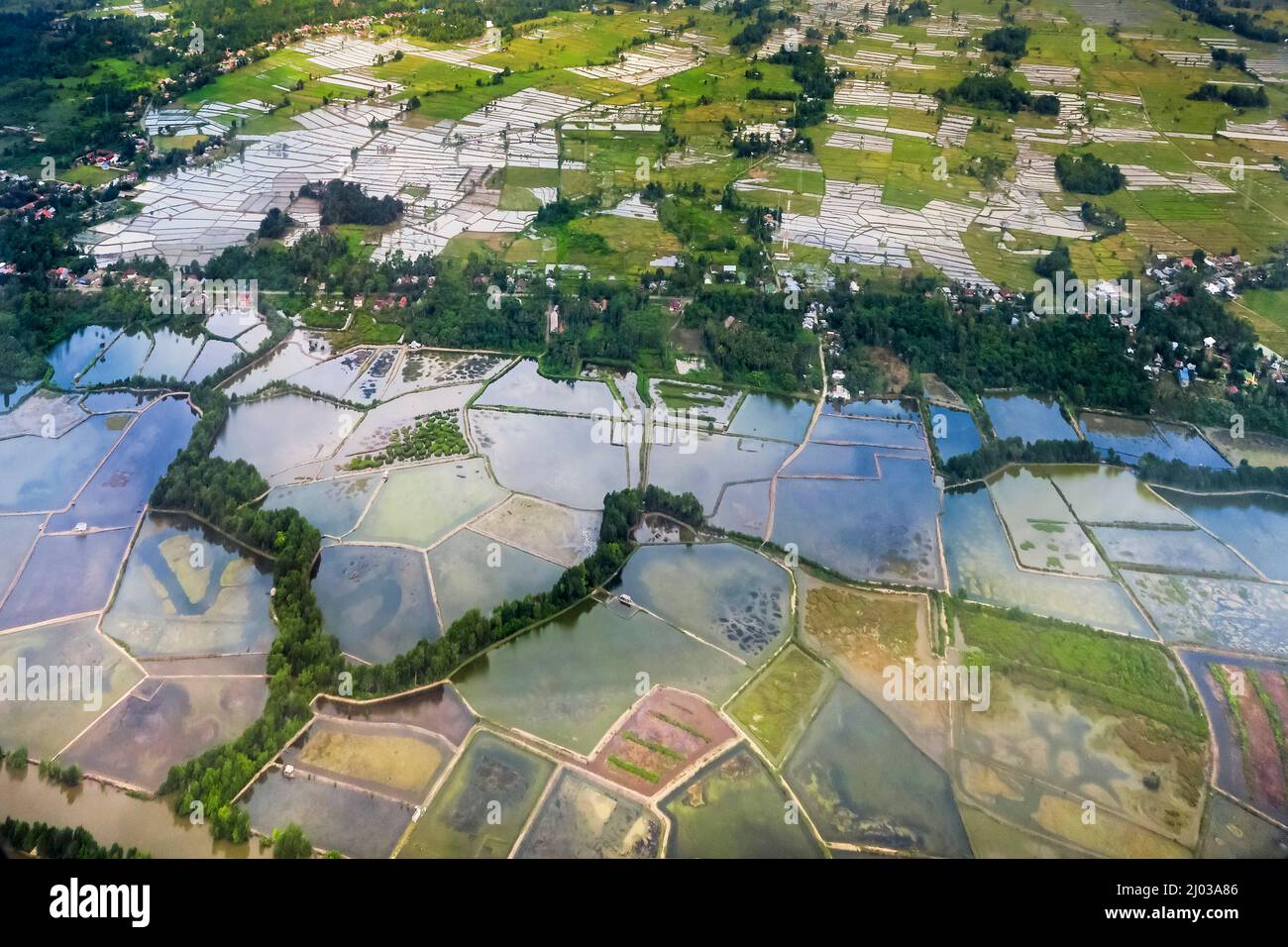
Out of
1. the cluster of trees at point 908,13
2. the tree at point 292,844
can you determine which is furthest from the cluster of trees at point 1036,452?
the cluster of trees at point 908,13

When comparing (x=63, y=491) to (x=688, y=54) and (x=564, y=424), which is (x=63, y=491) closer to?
(x=564, y=424)

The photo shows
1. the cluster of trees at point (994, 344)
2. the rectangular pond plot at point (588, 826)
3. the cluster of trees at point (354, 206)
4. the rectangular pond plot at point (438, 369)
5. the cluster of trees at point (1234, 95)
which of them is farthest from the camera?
the cluster of trees at point (1234, 95)

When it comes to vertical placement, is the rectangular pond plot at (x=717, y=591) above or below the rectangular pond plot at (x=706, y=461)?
below

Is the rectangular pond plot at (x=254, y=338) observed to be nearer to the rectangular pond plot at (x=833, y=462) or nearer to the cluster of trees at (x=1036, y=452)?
the rectangular pond plot at (x=833, y=462)

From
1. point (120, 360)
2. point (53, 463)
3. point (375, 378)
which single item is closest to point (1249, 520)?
point (375, 378)

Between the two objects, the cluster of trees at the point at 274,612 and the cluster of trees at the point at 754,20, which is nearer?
the cluster of trees at the point at 274,612

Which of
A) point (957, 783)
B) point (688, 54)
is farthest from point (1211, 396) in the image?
point (688, 54)
